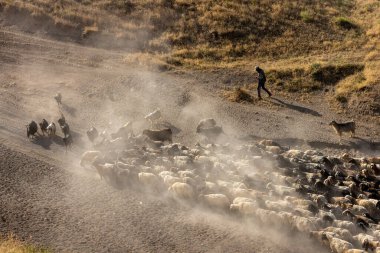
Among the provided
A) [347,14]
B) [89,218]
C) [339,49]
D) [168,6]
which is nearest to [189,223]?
[89,218]

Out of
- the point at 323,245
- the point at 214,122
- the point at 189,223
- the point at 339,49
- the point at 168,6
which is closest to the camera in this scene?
the point at 323,245

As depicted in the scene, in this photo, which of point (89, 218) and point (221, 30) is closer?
point (89, 218)

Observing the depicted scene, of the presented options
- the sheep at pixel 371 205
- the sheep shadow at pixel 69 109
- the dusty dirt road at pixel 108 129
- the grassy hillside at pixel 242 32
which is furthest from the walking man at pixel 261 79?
the sheep at pixel 371 205

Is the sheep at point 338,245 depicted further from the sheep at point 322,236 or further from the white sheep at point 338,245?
the sheep at point 322,236

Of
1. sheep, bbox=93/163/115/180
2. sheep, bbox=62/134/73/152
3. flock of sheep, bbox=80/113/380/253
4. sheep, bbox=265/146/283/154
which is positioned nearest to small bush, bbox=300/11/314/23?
flock of sheep, bbox=80/113/380/253

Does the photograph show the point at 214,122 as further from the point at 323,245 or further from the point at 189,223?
the point at 323,245

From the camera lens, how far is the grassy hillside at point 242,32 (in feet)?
100

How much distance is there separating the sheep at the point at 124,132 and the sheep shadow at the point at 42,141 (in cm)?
292

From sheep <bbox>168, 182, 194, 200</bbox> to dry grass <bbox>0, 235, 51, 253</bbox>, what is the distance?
15.8 ft

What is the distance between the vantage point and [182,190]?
17.2m

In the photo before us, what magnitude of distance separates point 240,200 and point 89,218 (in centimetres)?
506

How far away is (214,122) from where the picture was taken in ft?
76.9

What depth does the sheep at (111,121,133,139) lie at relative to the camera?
22234 mm

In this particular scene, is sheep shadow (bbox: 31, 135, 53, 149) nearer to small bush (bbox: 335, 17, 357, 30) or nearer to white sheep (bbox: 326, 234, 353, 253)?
white sheep (bbox: 326, 234, 353, 253)
